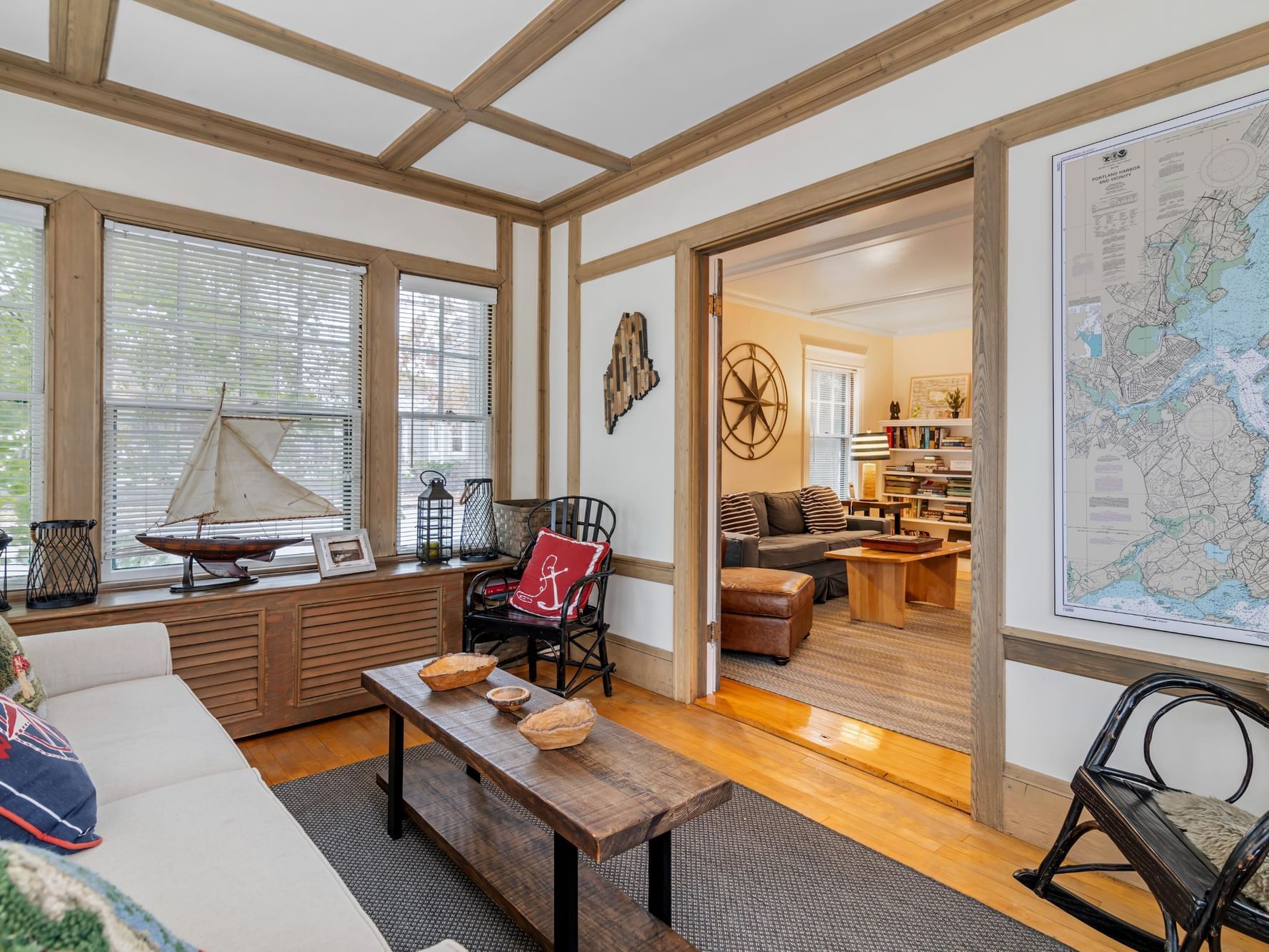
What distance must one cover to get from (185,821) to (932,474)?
7.88m

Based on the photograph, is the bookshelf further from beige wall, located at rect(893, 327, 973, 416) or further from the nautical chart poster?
the nautical chart poster

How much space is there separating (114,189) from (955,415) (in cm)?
771

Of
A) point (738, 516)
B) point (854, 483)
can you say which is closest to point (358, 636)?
point (738, 516)

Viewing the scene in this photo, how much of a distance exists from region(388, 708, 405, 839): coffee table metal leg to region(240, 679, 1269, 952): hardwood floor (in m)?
0.67

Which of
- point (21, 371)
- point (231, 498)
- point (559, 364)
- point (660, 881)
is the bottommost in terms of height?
point (660, 881)

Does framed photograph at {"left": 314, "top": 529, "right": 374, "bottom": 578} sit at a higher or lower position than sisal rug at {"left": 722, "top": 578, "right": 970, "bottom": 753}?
higher

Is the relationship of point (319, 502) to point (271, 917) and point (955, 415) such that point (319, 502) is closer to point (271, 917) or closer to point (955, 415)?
point (271, 917)

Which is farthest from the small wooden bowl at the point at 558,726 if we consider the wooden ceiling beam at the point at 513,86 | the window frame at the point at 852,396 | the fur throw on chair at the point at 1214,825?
the window frame at the point at 852,396

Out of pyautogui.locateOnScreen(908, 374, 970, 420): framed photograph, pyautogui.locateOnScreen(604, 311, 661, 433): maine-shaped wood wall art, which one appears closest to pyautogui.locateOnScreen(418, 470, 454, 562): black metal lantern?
pyautogui.locateOnScreen(604, 311, 661, 433): maine-shaped wood wall art

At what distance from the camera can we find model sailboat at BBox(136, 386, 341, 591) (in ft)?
9.94

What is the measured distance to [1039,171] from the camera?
2.26 m

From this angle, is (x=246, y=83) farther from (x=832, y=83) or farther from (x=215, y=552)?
(x=832, y=83)

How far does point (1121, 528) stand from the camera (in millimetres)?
2072

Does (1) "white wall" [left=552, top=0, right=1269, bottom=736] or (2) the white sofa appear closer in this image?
(2) the white sofa
